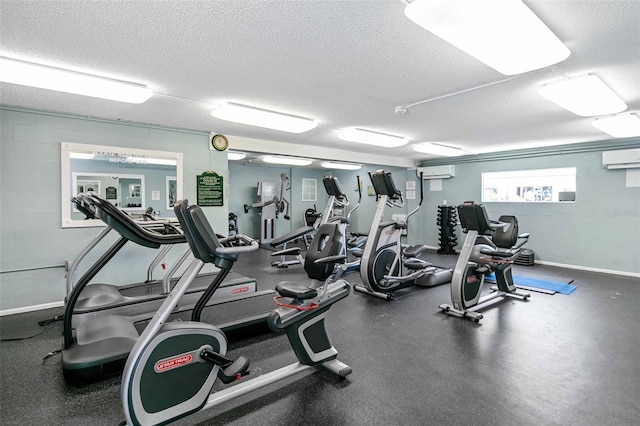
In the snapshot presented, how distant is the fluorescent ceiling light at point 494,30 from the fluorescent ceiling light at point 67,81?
8.17 ft

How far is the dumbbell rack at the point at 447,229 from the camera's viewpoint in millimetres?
7301

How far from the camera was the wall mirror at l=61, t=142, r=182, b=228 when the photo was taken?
3807mm

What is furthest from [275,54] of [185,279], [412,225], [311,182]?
[311,182]

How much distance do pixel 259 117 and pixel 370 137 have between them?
6.46ft

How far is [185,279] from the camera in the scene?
1.68 meters

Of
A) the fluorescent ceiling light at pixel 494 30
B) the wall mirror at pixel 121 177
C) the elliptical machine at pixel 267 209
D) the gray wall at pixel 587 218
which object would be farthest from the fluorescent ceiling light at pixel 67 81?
the gray wall at pixel 587 218

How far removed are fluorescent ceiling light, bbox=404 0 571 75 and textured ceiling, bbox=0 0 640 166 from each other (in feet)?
0.38

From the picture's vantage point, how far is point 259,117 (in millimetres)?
3730

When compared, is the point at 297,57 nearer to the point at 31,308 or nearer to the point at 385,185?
the point at 385,185

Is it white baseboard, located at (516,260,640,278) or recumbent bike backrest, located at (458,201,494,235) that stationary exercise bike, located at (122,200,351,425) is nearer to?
recumbent bike backrest, located at (458,201,494,235)

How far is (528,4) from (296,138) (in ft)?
13.2

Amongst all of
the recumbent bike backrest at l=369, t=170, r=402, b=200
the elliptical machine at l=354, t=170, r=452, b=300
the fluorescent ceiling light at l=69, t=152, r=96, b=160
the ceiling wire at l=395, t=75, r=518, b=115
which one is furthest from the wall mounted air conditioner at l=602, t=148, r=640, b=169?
the fluorescent ceiling light at l=69, t=152, r=96, b=160

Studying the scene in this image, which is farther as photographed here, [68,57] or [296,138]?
[296,138]

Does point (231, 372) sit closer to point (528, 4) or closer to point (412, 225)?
point (528, 4)
